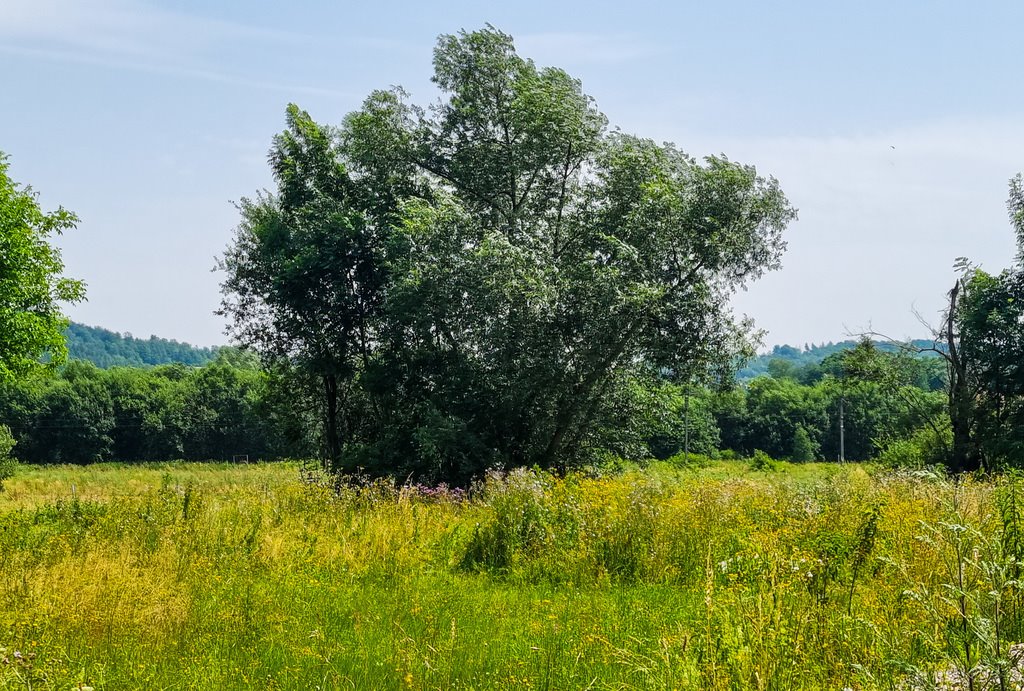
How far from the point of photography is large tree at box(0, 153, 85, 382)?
21062mm

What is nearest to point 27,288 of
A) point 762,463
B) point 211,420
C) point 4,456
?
point 4,456

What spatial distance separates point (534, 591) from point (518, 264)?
1098 cm

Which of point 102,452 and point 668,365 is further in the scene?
point 102,452

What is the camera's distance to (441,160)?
72.7ft

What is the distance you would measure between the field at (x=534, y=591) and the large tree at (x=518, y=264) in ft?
23.6

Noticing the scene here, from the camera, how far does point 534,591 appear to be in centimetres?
826

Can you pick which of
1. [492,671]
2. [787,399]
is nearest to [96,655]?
[492,671]

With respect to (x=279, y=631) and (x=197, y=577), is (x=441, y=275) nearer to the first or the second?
(x=197, y=577)

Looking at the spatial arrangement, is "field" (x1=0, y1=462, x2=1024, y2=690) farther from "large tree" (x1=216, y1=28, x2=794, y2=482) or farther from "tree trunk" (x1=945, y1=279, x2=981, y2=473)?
"tree trunk" (x1=945, y1=279, x2=981, y2=473)

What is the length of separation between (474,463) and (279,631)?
1286cm

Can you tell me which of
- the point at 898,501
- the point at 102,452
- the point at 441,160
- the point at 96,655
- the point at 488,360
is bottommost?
the point at 102,452

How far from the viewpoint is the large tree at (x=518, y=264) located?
62.3ft

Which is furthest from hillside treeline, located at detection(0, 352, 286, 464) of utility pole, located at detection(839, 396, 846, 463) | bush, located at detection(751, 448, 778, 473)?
utility pole, located at detection(839, 396, 846, 463)

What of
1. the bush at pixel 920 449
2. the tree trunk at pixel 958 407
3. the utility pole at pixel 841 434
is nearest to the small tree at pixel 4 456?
the bush at pixel 920 449
